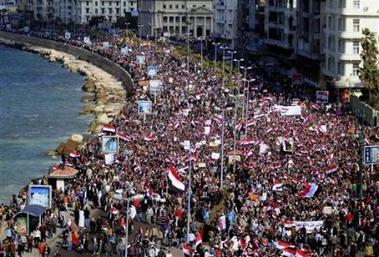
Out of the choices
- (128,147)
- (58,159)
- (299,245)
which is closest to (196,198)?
(299,245)

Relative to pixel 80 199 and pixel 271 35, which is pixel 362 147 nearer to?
pixel 80 199

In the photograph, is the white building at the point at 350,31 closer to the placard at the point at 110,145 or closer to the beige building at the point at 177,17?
the placard at the point at 110,145

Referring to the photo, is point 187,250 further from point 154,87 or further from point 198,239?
point 154,87

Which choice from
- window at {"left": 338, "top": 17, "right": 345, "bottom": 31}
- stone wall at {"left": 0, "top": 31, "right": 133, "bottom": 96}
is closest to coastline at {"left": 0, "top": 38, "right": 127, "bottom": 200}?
stone wall at {"left": 0, "top": 31, "right": 133, "bottom": 96}

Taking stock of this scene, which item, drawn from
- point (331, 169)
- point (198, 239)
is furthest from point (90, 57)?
point (198, 239)

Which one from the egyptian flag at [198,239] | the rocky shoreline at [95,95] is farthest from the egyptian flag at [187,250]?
the rocky shoreline at [95,95]

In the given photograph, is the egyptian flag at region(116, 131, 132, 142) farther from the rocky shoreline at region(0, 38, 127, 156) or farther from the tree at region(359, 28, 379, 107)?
the tree at region(359, 28, 379, 107)
